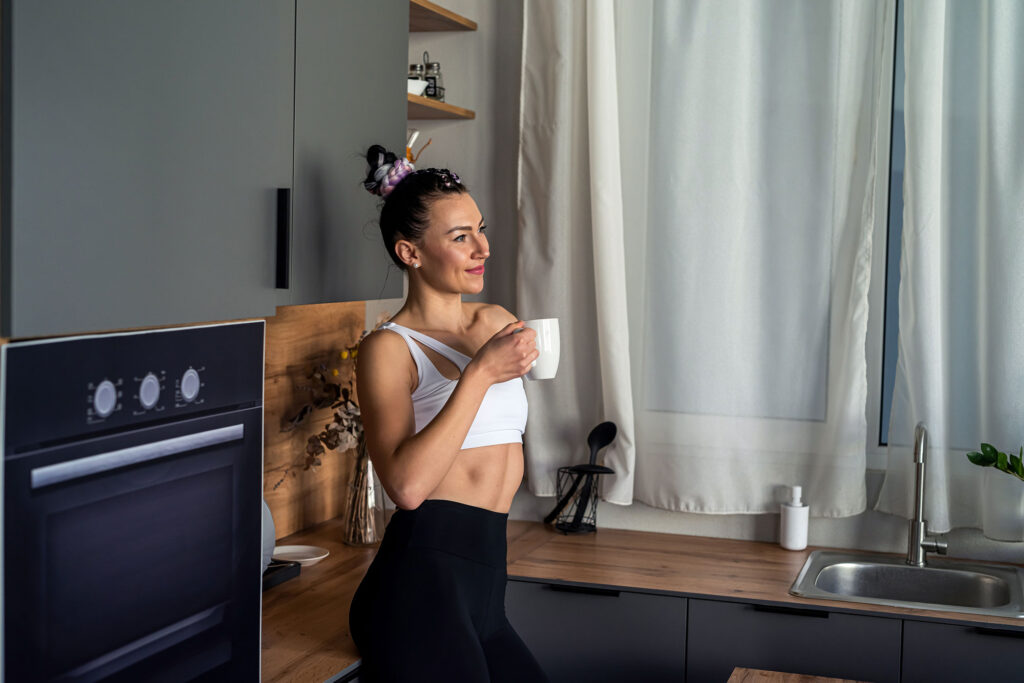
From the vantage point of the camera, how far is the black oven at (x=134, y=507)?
1067 millimetres

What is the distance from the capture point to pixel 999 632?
6.23 feet

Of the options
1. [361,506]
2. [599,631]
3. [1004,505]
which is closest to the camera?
[599,631]

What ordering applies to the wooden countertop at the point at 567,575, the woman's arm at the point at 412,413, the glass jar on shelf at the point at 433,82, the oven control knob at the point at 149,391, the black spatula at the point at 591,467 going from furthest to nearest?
the glass jar on shelf at the point at 433,82 < the black spatula at the point at 591,467 < the wooden countertop at the point at 567,575 < the woman's arm at the point at 412,413 < the oven control knob at the point at 149,391

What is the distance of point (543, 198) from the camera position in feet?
8.39

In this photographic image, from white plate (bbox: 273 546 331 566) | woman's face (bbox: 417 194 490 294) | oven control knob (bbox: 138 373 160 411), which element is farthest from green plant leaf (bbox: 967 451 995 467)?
oven control knob (bbox: 138 373 160 411)

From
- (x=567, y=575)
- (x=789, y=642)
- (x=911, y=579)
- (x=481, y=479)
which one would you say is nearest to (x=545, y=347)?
(x=481, y=479)

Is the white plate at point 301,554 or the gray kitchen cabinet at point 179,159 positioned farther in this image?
the white plate at point 301,554

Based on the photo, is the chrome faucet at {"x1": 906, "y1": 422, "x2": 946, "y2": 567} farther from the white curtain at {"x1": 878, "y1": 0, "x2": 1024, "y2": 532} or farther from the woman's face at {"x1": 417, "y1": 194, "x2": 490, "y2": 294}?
the woman's face at {"x1": 417, "y1": 194, "x2": 490, "y2": 294}

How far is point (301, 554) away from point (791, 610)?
41.4 inches

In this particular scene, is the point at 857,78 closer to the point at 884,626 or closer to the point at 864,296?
the point at 864,296

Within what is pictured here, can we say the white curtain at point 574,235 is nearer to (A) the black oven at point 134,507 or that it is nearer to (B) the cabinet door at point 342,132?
(B) the cabinet door at point 342,132

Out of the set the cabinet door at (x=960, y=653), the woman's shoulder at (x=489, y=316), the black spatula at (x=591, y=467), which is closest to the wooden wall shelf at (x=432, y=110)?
the woman's shoulder at (x=489, y=316)

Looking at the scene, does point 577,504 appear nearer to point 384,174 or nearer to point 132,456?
point 384,174

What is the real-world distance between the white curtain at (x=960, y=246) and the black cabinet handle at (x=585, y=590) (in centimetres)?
74
